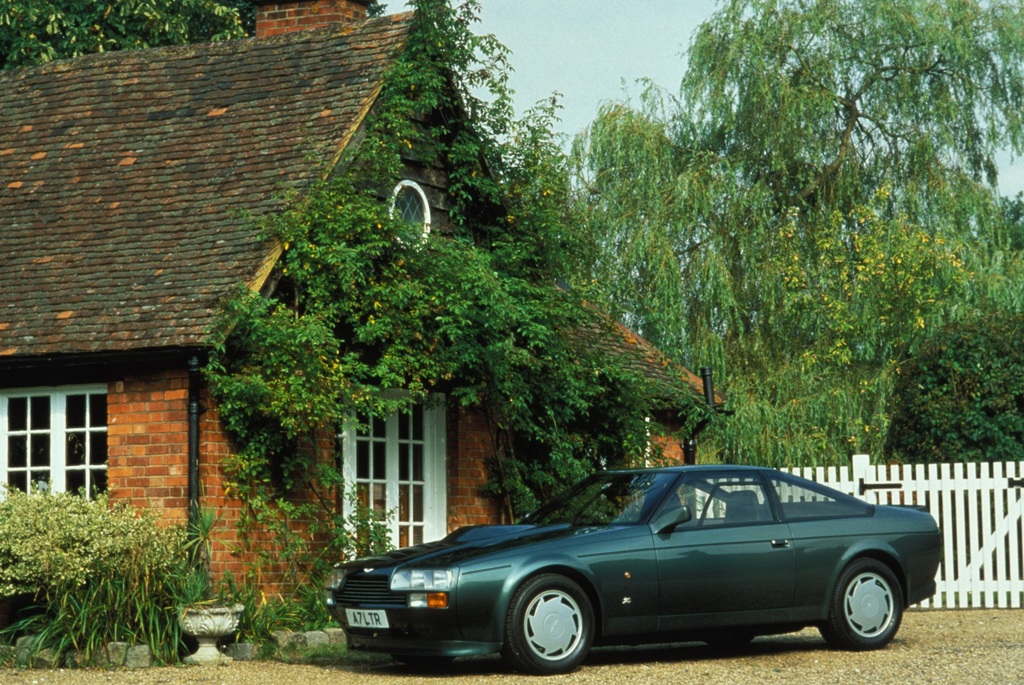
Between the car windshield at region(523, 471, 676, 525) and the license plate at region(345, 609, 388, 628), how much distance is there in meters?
1.66

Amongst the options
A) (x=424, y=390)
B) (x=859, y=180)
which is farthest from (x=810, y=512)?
(x=859, y=180)

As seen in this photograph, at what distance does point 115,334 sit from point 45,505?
1.81 m

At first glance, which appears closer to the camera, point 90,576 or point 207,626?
point 207,626

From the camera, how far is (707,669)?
10734 mm

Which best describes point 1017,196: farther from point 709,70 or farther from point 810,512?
point 810,512

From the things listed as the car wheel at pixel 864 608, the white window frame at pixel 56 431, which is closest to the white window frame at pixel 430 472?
the white window frame at pixel 56 431

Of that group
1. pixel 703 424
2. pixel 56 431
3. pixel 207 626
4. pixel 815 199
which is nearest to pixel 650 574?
pixel 207 626

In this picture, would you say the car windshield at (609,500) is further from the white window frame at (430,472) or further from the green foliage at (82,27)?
the green foliage at (82,27)

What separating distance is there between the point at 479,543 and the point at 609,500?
1201 mm

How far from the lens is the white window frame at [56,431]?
546 inches

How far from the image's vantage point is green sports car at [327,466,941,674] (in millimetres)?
10398

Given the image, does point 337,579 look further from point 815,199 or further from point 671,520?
point 815,199

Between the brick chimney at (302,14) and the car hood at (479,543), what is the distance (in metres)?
8.99

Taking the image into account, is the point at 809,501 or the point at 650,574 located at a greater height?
the point at 809,501
